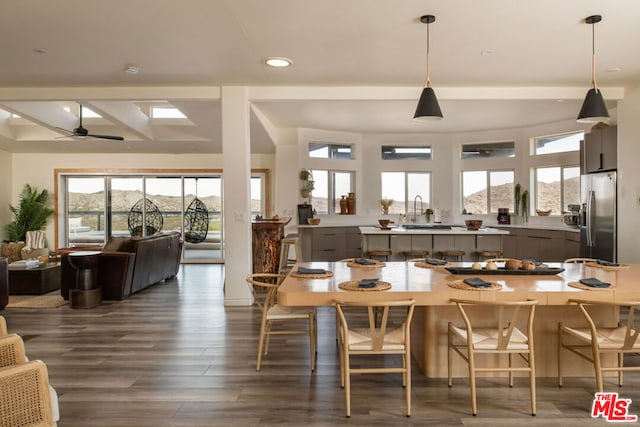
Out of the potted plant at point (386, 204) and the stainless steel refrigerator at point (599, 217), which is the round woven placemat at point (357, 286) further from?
the potted plant at point (386, 204)

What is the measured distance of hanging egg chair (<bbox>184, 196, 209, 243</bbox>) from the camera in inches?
385

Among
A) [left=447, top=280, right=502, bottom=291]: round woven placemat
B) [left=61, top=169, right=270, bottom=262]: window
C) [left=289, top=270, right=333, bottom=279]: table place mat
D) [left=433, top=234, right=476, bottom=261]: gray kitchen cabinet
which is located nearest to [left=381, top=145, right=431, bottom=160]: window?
[left=61, top=169, right=270, bottom=262]: window

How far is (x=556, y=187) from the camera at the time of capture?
8.20 m

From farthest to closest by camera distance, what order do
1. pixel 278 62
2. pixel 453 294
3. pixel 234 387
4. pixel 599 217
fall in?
1. pixel 599 217
2. pixel 278 62
3. pixel 234 387
4. pixel 453 294

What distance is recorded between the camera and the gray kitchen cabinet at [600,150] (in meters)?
5.73

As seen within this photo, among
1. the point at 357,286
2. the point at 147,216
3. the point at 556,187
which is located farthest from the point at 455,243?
the point at 147,216

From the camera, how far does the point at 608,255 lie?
18.5 feet

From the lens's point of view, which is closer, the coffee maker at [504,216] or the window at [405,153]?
the coffee maker at [504,216]

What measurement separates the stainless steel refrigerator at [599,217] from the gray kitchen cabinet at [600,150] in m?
0.14

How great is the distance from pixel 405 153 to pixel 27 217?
27.7 ft

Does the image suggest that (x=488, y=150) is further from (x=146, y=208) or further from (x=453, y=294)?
(x=146, y=208)

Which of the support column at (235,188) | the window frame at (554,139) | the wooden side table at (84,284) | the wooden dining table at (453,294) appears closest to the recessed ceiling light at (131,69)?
the support column at (235,188)

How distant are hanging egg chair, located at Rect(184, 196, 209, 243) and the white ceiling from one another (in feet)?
10.2

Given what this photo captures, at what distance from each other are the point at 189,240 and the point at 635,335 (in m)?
8.79
